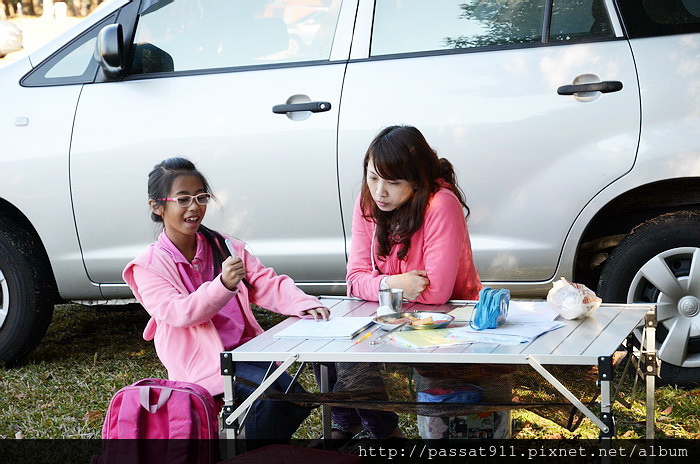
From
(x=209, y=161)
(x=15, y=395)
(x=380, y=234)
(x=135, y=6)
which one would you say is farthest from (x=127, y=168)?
(x=380, y=234)

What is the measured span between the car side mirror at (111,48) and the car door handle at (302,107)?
722 millimetres

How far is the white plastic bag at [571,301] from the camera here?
2.73 meters

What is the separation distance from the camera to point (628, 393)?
3.97 meters

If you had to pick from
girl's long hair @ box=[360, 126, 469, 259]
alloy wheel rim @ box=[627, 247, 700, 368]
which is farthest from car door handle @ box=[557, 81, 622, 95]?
girl's long hair @ box=[360, 126, 469, 259]

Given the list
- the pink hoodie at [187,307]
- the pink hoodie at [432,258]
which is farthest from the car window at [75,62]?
the pink hoodie at [432,258]

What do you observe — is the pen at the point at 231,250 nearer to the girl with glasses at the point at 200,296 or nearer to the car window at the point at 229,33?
the girl with glasses at the point at 200,296

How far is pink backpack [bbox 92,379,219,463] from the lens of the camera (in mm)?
2607

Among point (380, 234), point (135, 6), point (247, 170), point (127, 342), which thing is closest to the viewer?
point (380, 234)

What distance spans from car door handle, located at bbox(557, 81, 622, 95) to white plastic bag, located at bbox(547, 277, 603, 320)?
4.12 ft

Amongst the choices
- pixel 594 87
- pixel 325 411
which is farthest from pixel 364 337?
pixel 594 87

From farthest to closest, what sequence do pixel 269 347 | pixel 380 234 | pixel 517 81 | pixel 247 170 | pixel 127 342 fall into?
pixel 127 342, pixel 247 170, pixel 517 81, pixel 380 234, pixel 269 347

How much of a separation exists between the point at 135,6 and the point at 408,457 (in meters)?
2.44

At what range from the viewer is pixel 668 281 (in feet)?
12.5

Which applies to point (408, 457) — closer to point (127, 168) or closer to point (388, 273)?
point (388, 273)
